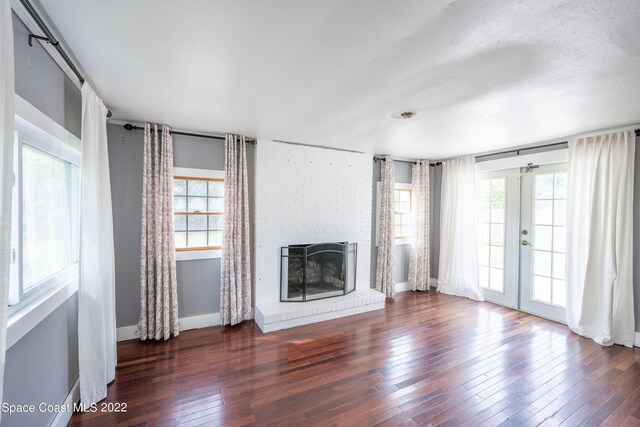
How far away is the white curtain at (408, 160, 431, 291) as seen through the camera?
4.94 m

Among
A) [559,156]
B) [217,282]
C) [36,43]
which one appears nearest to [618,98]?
[559,156]

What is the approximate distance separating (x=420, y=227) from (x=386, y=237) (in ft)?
2.68

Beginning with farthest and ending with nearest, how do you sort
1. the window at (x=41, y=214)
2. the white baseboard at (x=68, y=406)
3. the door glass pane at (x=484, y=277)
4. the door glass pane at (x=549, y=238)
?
the door glass pane at (x=484, y=277)
the door glass pane at (x=549, y=238)
the white baseboard at (x=68, y=406)
the window at (x=41, y=214)

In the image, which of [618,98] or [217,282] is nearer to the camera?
[618,98]

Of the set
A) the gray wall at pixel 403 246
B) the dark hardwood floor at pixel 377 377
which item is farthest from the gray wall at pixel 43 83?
the gray wall at pixel 403 246

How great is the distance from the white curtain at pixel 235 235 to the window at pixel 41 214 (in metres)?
1.46

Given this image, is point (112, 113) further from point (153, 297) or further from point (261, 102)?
point (153, 297)

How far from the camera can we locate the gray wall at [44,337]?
1328 millimetres

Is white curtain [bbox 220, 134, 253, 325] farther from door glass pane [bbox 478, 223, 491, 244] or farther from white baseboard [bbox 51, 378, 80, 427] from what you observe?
door glass pane [bbox 478, 223, 491, 244]

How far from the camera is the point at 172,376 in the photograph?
2.39m

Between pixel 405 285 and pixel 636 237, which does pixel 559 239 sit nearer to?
pixel 636 237

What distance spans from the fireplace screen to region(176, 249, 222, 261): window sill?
874 millimetres

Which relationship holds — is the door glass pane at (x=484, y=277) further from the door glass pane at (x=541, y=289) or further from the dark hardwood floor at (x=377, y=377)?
the dark hardwood floor at (x=377, y=377)

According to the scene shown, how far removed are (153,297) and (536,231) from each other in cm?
518
